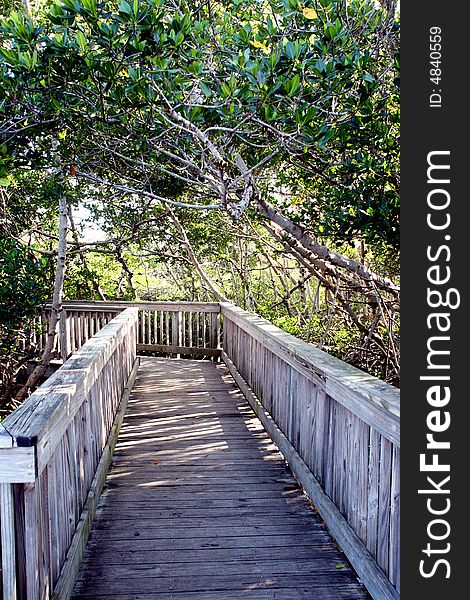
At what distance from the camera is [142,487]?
3.57m

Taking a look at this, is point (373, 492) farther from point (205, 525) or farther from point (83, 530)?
point (83, 530)

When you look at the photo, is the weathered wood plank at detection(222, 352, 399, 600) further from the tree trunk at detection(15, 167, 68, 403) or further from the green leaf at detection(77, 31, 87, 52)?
the tree trunk at detection(15, 167, 68, 403)

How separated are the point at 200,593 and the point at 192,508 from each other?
874 mm

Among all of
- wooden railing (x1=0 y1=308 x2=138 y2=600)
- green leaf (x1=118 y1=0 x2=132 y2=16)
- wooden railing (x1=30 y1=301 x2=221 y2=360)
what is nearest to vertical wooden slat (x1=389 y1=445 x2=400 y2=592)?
wooden railing (x1=0 y1=308 x2=138 y2=600)

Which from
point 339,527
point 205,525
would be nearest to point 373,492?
point 339,527

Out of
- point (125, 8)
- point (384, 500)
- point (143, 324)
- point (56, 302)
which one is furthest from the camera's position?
point (143, 324)

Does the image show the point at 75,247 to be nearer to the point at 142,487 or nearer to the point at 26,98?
the point at 26,98

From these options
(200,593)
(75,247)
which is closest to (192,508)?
(200,593)

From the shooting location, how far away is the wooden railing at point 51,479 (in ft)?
5.73

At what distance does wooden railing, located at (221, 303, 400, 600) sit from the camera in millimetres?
2115


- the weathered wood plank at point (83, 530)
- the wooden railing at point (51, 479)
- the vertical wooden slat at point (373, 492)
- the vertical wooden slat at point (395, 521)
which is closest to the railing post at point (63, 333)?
the weathered wood plank at point (83, 530)

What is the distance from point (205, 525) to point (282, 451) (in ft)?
3.74

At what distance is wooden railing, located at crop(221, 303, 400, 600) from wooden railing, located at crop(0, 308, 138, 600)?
3.99 feet

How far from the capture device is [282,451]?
13.3 feet
